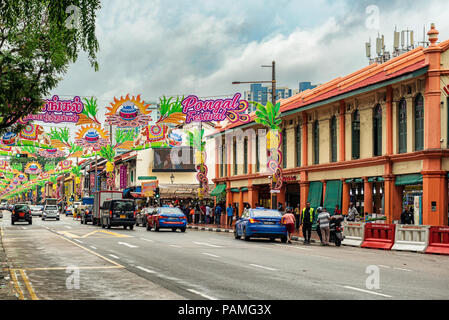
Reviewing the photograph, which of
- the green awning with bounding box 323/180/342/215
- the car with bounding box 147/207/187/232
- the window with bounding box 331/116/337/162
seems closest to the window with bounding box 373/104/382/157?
the green awning with bounding box 323/180/342/215

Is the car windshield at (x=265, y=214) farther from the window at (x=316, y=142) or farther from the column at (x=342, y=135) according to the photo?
the window at (x=316, y=142)

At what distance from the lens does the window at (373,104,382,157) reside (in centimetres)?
3669

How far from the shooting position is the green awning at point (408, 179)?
32531mm

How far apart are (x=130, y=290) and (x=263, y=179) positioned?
39.5 meters

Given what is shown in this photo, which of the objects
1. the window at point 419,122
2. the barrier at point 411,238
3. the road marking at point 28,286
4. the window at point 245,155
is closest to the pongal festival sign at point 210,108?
the window at point 419,122

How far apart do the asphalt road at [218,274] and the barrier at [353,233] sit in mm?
4727

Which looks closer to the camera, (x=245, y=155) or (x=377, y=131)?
(x=377, y=131)

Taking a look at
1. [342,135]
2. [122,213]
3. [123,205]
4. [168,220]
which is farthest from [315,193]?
[122,213]

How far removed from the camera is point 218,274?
15.9 meters

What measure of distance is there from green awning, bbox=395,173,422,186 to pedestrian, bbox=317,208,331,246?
614cm

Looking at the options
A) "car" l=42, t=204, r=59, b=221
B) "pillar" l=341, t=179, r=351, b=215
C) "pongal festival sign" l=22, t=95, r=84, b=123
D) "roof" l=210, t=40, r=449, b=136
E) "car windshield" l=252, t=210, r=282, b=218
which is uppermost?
"roof" l=210, t=40, r=449, b=136

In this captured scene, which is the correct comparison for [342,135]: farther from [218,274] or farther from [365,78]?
[218,274]

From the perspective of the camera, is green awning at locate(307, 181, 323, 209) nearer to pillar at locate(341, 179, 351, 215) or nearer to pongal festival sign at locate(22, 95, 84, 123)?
pillar at locate(341, 179, 351, 215)

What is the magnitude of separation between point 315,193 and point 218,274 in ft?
92.8
